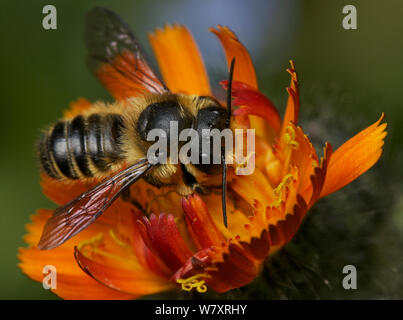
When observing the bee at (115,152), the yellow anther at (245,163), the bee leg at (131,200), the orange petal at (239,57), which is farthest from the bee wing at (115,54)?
the yellow anther at (245,163)

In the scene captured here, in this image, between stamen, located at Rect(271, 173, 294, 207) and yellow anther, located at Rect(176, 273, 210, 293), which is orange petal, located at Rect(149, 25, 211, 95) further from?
yellow anther, located at Rect(176, 273, 210, 293)

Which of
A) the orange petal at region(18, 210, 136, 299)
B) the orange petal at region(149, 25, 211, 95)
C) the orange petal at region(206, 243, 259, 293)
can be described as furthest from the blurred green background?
the orange petal at region(206, 243, 259, 293)

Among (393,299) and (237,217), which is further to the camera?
(393,299)

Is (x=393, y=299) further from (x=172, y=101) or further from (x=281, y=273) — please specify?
(x=172, y=101)

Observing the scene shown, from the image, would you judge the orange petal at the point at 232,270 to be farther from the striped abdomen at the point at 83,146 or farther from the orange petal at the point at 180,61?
the orange petal at the point at 180,61
